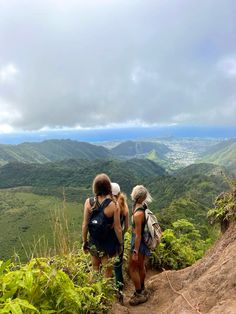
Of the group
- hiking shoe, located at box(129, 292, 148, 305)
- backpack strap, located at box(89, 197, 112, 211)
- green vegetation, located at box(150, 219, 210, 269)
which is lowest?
green vegetation, located at box(150, 219, 210, 269)

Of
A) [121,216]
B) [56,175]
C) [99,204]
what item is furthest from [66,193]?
[99,204]

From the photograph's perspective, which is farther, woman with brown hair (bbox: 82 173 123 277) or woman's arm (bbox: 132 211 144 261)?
woman's arm (bbox: 132 211 144 261)

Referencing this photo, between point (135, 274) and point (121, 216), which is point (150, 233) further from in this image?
point (135, 274)

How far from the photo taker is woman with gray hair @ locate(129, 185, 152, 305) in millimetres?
5195

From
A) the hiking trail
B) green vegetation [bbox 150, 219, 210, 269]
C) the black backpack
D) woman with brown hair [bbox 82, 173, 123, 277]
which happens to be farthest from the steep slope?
green vegetation [bbox 150, 219, 210, 269]

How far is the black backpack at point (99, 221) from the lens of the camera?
15.9 ft

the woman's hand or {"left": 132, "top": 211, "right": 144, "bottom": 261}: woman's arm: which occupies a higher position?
{"left": 132, "top": 211, "right": 144, "bottom": 261}: woman's arm

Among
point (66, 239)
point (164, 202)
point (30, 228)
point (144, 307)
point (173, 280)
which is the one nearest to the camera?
point (66, 239)

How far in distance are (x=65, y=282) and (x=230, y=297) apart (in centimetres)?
154

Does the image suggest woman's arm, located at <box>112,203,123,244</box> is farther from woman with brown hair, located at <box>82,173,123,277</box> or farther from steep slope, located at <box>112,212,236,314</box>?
steep slope, located at <box>112,212,236,314</box>

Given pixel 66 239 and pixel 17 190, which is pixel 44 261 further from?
pixel 17 190

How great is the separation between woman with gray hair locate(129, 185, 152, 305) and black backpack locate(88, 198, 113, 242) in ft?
1.53

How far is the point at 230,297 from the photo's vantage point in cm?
359

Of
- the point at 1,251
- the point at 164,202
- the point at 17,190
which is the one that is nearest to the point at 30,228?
the point at 1,251
